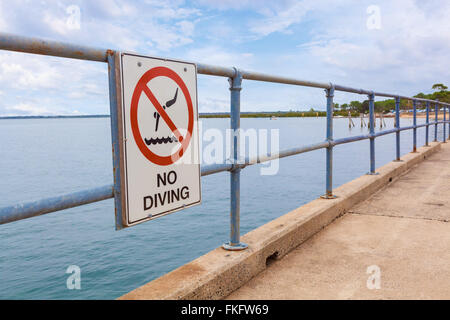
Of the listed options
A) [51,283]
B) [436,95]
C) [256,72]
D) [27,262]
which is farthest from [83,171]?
[436,95]

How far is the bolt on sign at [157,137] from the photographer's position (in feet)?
5.87

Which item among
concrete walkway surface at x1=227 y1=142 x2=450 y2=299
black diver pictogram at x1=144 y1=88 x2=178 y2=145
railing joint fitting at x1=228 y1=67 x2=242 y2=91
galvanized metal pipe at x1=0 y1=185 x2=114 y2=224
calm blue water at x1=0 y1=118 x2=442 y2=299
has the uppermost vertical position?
railing joint fitting at x1=228 y1=67 x2=242 y2=91

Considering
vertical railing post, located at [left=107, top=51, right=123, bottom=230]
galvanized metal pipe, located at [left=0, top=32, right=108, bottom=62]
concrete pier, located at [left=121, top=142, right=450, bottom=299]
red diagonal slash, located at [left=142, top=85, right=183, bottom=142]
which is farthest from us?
concrete pier, located at [left=121, top=142, right=450, bottom=299]

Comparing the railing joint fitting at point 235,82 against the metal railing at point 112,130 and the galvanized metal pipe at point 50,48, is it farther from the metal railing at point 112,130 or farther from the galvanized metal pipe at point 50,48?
the galvanized metal pipe at point 50,48

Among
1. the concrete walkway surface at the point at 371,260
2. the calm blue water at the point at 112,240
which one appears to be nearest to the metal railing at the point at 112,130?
the concrete walkway surface at the point at 371,260

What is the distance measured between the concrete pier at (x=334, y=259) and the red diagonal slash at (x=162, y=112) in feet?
2.51

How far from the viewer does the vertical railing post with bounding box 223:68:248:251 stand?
8.23 feet

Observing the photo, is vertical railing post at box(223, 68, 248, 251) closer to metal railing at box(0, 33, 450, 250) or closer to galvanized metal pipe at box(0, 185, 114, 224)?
metal railing at box(0, 33, 450, 250)

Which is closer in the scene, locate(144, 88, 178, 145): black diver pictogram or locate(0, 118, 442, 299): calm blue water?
locate(144, 88, 178, 145): black diver pictogram

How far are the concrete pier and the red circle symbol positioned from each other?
0.66m

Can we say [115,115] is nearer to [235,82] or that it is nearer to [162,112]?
[162,112]

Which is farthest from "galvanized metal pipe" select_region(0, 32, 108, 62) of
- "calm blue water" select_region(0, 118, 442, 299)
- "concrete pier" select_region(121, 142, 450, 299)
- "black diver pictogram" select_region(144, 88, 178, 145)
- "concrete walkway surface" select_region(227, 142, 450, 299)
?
"calm blue water" select_region(0, 118, 442, 299)

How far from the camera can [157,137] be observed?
1932 mm
